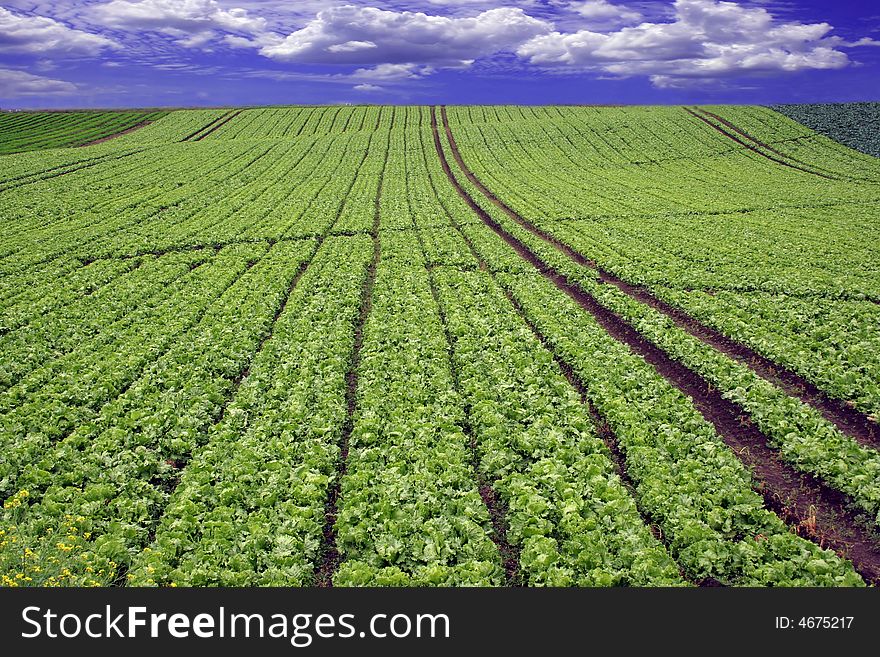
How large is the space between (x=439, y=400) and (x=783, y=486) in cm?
777

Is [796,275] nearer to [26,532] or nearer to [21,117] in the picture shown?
[26,532]

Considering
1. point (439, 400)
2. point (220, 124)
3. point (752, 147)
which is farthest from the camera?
point (220, 124)

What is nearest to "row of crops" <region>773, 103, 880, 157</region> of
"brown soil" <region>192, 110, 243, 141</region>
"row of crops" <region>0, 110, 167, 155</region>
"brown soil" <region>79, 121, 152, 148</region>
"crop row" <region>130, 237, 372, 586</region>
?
"crop row" <region>130, 237, 372, 586</region>

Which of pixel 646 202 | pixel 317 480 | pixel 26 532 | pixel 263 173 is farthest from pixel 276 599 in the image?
pixel 263 173

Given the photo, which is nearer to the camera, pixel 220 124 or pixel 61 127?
pixel 61 127

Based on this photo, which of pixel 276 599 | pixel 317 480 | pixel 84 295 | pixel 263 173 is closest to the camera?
pixel 276 599

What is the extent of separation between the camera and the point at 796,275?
77.0ft

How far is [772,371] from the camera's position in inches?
621

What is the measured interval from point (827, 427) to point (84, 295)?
2618 centimetres

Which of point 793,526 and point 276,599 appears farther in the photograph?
point 793,526

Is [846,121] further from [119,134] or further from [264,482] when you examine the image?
[119,134]

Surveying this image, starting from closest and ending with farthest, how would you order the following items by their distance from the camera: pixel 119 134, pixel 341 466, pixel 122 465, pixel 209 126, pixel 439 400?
pixel 122 465 < pixel 341 466 < pixel 439 400 < pixel 119 134 < pixel 209 126

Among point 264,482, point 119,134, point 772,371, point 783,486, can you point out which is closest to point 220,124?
point 119,134

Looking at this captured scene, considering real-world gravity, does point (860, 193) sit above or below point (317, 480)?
above
